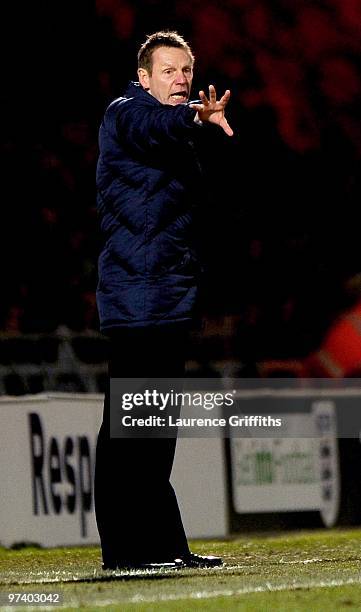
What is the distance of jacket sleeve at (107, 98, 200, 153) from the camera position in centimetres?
495

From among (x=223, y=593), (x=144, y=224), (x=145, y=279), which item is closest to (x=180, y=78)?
(x=144, y=224)

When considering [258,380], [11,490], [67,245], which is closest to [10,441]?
[11,490]

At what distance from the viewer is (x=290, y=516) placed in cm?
970

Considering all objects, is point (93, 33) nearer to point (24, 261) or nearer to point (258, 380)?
point (24, 261)

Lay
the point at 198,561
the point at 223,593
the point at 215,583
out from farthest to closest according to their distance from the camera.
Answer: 1. the point at 198,561
2. the point at 215,583
3. the point at 223,593

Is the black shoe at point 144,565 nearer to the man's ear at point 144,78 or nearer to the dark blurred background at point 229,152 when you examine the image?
the man's ear at point 144,78

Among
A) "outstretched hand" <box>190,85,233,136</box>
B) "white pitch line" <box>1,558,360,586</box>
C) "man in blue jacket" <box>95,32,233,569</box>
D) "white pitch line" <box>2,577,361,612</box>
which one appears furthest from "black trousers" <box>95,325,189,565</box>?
"outstretched hand" <box>190,85,233,136</box>

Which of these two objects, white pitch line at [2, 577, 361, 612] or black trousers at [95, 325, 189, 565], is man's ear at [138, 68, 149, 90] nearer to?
black trousers at [95, 325, 189, 565]

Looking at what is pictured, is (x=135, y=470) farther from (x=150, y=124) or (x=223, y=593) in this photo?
(x=150, y=124)

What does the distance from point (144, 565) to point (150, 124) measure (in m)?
1.35

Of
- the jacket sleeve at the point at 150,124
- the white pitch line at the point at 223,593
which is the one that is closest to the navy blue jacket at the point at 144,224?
the jacket sleeve at the point at 150,124

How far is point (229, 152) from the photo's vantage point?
1369 cm

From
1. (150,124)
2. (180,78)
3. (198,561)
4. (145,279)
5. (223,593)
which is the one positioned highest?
(180,78)

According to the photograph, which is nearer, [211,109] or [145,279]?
[211,109]
